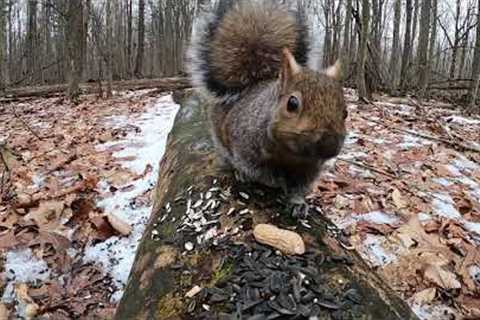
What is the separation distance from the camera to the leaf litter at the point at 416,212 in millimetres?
2967

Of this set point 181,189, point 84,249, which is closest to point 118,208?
point 84,249

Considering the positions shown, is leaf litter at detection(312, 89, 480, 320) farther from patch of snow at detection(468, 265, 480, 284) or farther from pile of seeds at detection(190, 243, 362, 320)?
pile of seeds at detection(190, 243, 362, 320)

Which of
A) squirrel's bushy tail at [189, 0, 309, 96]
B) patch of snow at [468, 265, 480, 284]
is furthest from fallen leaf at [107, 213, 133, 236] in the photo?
patch of snow at [468, 265, 480, 284]

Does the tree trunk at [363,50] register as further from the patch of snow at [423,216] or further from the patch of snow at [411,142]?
the patch of snow at [423,216]

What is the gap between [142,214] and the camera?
3.69 m

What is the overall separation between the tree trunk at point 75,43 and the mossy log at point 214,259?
8569 mm

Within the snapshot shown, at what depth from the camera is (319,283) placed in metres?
1.77

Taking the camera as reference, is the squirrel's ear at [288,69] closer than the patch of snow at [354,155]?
Yes

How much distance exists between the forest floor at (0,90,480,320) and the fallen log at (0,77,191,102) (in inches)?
224

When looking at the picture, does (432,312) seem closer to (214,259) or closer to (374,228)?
(374,228)

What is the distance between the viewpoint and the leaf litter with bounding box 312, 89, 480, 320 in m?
2.97

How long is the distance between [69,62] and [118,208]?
26.9 feet

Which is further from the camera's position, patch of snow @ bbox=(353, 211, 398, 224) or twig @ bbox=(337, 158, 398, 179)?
twig @ bbox=(337, 158, 398, 179)

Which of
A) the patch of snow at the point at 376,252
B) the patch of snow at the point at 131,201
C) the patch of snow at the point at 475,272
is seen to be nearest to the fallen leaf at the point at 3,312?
→ the patch of snow at the point at 131,201
